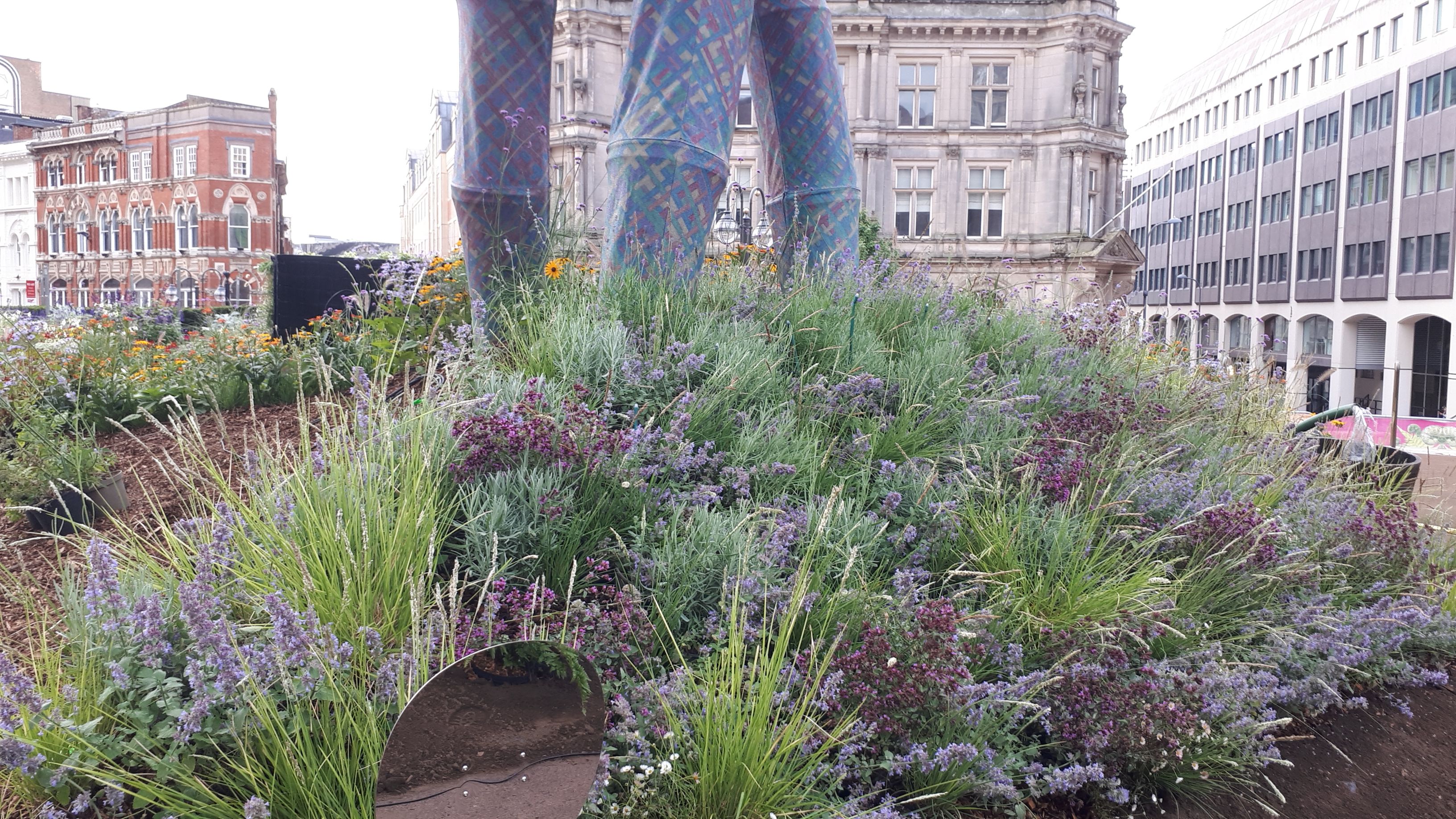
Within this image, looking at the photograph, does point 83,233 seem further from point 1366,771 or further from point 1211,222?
point 1366,771

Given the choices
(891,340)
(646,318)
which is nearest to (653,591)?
(646,318)

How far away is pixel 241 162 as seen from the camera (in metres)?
53.1

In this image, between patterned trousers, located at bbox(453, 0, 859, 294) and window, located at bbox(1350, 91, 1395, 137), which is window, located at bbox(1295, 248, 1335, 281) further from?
patterned trousers, located at bbox(453, 0, 859, 294)

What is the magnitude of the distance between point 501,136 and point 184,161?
5782cm

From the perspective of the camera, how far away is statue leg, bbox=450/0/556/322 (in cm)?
396

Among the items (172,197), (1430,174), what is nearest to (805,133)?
(1430,174)

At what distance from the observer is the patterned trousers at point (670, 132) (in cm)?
357

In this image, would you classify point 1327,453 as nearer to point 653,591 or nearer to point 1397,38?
point 653,591

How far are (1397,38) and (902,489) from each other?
4961cm

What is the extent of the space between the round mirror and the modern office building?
33.6 m

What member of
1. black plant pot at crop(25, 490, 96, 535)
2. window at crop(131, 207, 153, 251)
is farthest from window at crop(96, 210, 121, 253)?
black plant pot at crop(25, 490, 96, 535)

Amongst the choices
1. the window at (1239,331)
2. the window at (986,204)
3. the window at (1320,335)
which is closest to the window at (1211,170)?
the window at (1239,331)

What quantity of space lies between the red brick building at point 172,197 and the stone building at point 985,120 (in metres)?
27.4

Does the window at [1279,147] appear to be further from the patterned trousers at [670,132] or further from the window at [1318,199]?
the patterned trousers at [670,132]
